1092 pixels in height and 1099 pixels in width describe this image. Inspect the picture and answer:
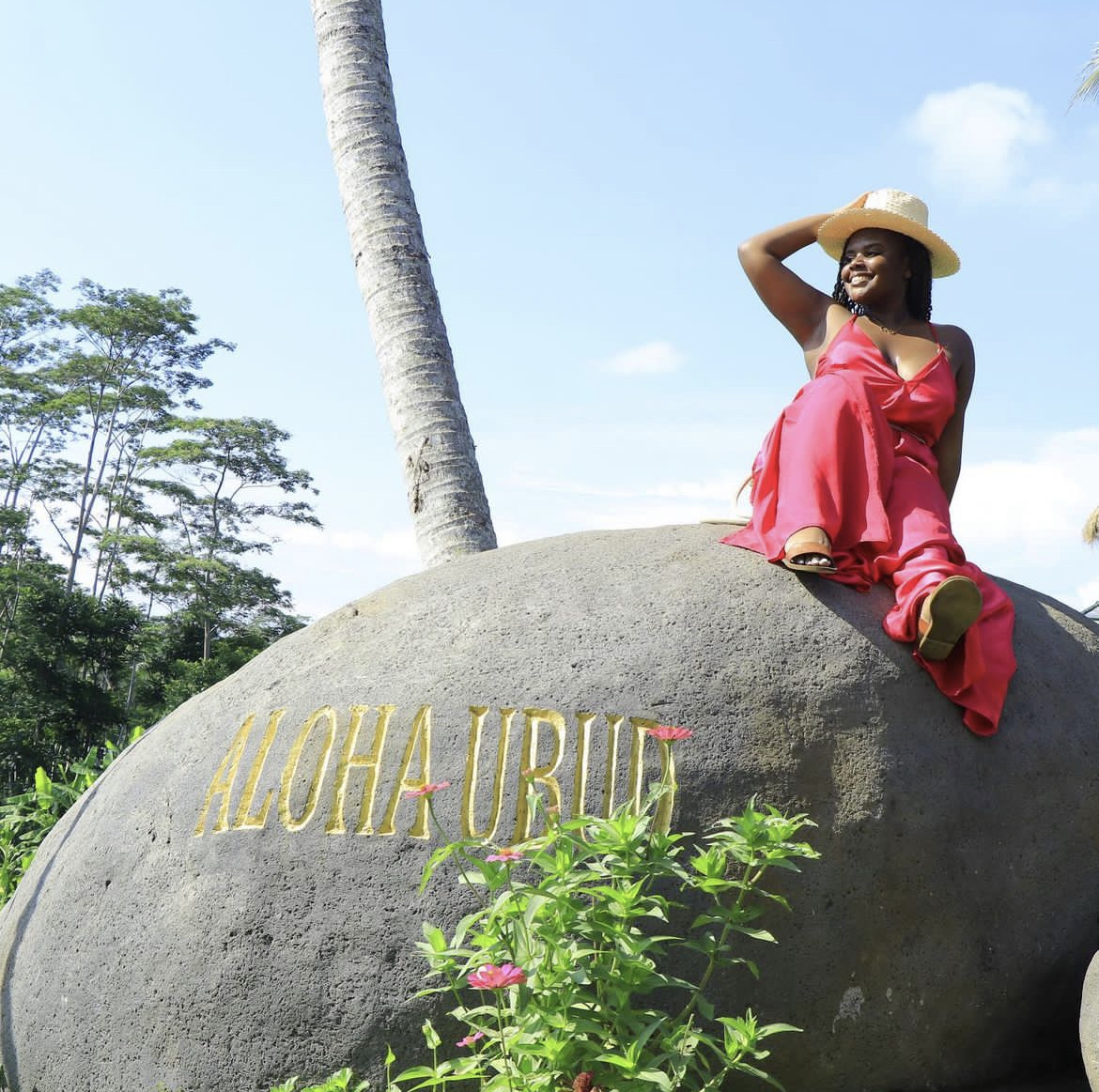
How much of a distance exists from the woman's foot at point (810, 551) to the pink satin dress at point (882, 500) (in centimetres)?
4

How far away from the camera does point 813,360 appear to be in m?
4.32

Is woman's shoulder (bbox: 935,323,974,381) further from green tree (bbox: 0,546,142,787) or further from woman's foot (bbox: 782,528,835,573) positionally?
green tree (bbox: 0,546,142,787)

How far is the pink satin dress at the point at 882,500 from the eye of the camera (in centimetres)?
347

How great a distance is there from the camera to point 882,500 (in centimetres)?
370

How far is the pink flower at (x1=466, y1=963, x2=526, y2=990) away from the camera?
7.13ft

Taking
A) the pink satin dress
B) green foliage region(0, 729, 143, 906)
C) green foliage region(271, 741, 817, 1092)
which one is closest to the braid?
the pink satin dress

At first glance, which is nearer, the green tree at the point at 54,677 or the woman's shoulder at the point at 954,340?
the woman's shoulder at the point at 954,340

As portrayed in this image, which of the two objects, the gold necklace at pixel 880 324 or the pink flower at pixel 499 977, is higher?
the gold necklace at pixel 880 324

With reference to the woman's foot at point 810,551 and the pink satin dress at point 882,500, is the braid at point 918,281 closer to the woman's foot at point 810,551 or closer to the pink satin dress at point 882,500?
the pink satin dress at point 882,500

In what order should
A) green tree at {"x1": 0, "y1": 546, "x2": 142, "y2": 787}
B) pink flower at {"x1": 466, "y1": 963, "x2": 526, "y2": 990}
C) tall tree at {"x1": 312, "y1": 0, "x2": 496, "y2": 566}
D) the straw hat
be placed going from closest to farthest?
pink flower at {"x1": 466, "y1": 963, "x2": 526, "y2": 990}, the straw hat, tall tree at {"x1": 312, "y1": 0, "x2": 496, "y2": 566}, green tree at {"x1": 0, "y1": 546, "x2": 142, "y2": 787}

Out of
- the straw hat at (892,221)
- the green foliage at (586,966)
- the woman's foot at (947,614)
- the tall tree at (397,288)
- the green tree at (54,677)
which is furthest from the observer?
the green tree at (54,677)

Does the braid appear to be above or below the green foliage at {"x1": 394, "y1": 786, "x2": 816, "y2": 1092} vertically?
above

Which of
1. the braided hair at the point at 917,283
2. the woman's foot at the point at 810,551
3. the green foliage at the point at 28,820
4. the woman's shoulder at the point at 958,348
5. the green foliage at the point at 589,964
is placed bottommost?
the green foliage at the point at 589,964

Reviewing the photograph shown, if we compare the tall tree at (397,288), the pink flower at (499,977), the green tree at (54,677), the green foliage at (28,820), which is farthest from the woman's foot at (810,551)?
the green tree at (54,677)
